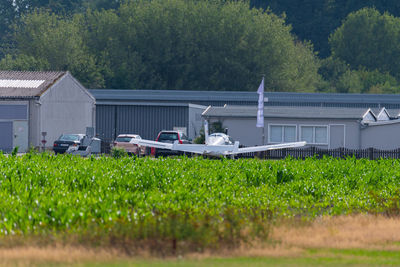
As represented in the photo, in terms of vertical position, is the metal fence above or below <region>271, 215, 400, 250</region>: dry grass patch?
above

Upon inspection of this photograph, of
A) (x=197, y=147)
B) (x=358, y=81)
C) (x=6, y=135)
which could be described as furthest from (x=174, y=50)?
(x=197, y=147)

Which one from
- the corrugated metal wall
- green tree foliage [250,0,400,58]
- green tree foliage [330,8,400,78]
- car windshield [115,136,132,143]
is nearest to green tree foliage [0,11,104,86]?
the corrugated metal wall

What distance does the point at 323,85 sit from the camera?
332ft

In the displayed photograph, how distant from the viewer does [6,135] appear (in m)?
51.2

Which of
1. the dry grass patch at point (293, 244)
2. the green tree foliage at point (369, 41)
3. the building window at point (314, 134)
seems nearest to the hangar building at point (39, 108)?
the building window at point (314, 134)

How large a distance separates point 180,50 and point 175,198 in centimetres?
7231

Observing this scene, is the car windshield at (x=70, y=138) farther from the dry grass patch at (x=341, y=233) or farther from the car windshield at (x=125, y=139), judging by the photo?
the dry grass patch at (x=341, y=233)

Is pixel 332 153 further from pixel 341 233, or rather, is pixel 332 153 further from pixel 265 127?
pixel 341 233

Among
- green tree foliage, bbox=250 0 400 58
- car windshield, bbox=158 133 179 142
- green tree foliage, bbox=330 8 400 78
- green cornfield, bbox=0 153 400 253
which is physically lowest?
green cornfield, bbox=0 153 400 253

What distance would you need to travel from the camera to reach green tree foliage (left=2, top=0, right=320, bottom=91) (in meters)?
86.7

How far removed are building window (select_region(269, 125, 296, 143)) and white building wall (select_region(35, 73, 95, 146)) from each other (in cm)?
1491

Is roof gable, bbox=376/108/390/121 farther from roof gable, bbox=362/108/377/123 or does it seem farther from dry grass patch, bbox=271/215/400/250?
dry grass patch, bbox=271/215/400/250

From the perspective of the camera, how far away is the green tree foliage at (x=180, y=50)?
86.7 meters

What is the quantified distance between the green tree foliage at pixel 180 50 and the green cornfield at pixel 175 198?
58.6 metres
